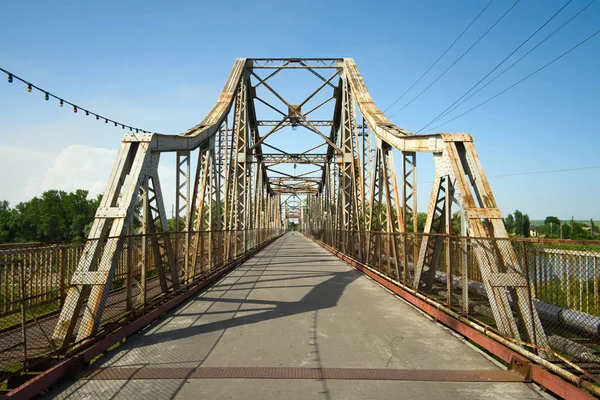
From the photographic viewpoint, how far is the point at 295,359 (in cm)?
564

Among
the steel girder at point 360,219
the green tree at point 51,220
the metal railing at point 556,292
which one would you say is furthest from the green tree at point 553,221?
the metal railing at point 556,292

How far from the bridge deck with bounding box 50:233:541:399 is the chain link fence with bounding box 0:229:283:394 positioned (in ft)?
1.68

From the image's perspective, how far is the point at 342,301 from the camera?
32.8 ft

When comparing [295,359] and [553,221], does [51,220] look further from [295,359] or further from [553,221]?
[553,221]

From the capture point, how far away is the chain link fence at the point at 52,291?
16.9ft

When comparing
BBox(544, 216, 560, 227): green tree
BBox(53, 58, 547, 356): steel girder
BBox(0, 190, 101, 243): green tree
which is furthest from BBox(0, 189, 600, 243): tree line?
BBox(53, 58, 547, 356): steel girder

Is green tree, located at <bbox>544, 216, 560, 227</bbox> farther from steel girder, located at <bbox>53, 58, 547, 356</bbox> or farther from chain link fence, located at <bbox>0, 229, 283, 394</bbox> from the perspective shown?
chain link fence, located at <bbox>0, 229, 283, 394</bbox>

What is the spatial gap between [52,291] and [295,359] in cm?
434

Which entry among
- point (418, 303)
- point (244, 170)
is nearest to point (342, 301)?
point (418, 303)

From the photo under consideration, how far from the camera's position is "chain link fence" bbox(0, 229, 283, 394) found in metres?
5.16

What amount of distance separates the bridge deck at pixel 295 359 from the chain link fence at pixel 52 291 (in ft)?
1.68

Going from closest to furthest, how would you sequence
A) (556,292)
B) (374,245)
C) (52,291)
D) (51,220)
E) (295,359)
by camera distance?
1. (295,359)
2. (556,292)
3. (52,291)
4. (374,245)
5. (51,220)

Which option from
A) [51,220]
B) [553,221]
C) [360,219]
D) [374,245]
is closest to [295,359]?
[374,245]

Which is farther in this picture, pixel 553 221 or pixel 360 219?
pixel 553 221
